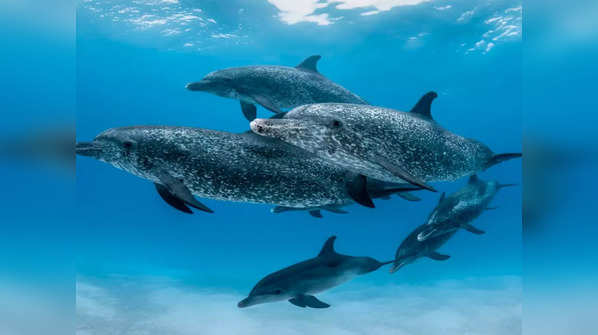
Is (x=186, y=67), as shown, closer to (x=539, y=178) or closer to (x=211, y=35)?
(x=211, y=35)

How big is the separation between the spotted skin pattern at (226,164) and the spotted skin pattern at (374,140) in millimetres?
541

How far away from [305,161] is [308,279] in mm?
3856

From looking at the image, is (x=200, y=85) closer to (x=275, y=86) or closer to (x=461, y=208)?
(x=275, y=86)

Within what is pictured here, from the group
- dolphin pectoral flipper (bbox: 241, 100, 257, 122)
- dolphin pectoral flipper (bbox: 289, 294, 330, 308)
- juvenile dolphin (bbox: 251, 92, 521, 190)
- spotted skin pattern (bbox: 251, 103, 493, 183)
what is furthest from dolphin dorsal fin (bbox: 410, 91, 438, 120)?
dolphin pectoral flipper (bbox: 289, 294, 330, 308)

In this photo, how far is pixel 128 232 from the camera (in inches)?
2313

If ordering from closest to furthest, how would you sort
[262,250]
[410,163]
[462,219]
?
[410,163]
[462,219]
[262,250]

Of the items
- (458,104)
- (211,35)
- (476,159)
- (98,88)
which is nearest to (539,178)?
(476,159)

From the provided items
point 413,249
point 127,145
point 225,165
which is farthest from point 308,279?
point 127,145

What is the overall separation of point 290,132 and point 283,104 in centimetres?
467

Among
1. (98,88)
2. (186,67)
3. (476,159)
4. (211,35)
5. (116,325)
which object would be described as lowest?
(116,325)

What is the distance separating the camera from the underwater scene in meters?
4.73

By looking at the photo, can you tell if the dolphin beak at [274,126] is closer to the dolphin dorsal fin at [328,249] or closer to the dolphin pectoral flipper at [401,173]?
the dolphin pectoral flipper at [401,173]

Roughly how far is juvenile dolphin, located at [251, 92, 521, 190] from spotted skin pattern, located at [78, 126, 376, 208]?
53 cm

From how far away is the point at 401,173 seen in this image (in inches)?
148
